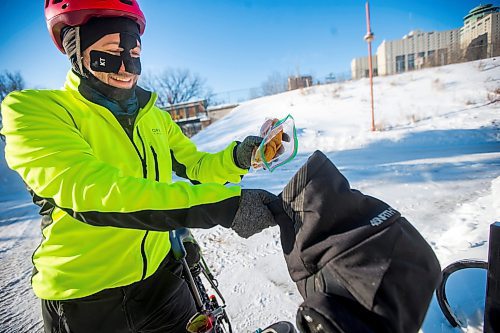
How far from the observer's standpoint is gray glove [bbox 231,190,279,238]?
884 mm

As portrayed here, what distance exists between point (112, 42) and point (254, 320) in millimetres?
2482

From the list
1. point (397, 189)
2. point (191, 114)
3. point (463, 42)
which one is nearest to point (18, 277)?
point (397, 189)

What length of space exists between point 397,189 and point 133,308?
5081mm

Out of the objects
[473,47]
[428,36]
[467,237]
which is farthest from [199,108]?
[467,237]

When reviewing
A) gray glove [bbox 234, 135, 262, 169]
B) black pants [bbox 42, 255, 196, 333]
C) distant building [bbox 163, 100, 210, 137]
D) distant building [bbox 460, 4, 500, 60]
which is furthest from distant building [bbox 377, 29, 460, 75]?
black pants [bbox 42, 255, 196, 333]

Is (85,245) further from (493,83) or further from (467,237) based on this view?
(493,83)

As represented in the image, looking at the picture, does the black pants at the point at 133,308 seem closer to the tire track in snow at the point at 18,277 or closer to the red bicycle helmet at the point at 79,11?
the red bicycle helmet at the point at 79,11

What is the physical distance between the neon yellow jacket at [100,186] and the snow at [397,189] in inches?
64.0

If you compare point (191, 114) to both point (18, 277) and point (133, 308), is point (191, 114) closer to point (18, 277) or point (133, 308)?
point (18, 277)

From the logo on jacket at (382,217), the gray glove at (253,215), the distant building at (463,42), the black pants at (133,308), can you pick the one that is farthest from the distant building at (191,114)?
the logo on jacket at (382,217)

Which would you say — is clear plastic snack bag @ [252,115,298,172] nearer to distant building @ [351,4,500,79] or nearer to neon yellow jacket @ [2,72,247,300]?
neon yellow jacket @ [2,72,247,300]

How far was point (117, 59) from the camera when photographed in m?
1.45

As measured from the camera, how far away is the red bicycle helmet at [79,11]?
1.39 m

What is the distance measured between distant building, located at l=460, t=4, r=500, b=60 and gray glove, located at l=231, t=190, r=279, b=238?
15092 millimetres
